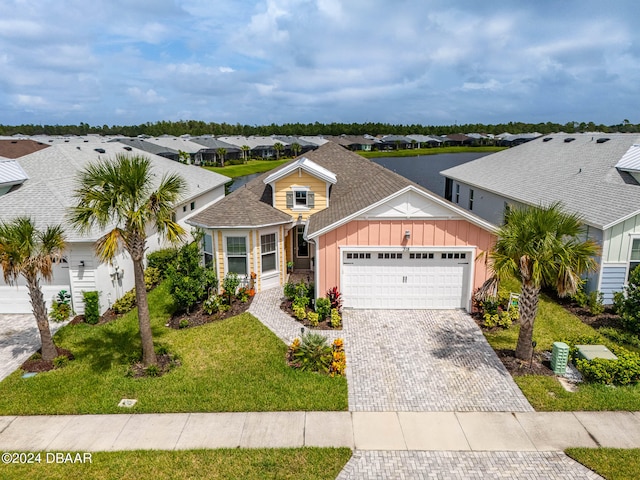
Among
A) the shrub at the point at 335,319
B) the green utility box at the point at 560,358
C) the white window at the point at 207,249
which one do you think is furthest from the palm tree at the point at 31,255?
the green utility box at the point at 560,358

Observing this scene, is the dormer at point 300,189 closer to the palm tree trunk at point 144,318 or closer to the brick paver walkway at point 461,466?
the palm tree trunk at point 144,318

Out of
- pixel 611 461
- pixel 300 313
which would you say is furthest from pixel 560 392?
pixel 300 313

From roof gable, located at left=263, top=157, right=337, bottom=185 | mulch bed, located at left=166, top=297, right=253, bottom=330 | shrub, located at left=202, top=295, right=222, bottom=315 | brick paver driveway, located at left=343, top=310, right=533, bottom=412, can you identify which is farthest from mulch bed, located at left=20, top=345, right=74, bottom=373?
roof gable, located at left=263, top=157, right=337, bottom=185

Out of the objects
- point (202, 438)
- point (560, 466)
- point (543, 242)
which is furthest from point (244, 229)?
point (560, 466)

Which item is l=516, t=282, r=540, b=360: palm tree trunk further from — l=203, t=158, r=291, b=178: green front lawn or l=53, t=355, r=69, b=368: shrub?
l=203, t=158, r=291, b=178: green front lawn

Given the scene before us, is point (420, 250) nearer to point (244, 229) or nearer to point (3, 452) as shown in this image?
point (244, 229)

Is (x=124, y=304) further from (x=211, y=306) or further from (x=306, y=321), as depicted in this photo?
(x=306, y=321)
